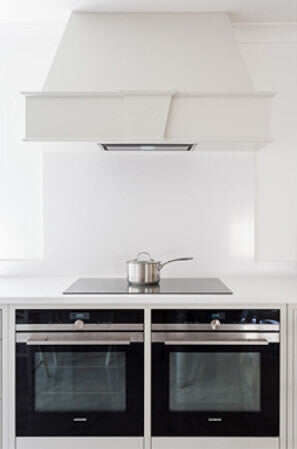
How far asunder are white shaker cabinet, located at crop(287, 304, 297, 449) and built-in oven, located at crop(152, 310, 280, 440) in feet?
0.17

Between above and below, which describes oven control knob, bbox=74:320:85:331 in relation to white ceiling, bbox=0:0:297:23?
below

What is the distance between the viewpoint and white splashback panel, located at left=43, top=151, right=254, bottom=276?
102 inches

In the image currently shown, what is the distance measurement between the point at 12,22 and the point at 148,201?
49.2 inches

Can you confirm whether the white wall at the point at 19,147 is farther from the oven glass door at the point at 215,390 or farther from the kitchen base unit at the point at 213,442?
the kitchen base unit at the point at 213,442

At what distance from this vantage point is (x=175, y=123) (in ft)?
6.93

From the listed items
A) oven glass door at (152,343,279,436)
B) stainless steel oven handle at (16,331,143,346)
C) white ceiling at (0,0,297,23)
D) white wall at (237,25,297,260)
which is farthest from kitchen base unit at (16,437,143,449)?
white ceiling at (0,0,297,23)

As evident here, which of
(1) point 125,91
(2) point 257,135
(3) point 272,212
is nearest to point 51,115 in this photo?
(1) point 125,91

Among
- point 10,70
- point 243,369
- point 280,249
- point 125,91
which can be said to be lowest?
point 243,369

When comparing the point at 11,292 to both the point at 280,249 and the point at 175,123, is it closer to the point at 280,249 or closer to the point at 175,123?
the point at 175,123

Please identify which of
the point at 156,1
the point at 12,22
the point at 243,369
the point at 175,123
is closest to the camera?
the point at 243,369

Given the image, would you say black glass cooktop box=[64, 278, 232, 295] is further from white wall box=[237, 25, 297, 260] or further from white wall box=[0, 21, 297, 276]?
white wall box=[237, 25, 297, 260]

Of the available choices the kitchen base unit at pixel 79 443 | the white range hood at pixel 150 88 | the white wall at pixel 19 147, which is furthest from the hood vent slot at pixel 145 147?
the kitchen base unit at pixel 79 443

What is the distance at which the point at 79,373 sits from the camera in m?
2.00

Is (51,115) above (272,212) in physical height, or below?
above
